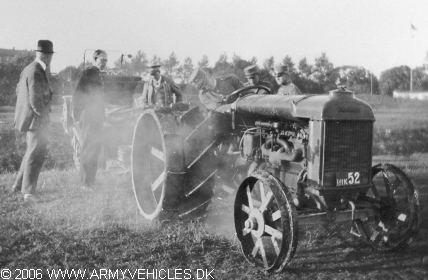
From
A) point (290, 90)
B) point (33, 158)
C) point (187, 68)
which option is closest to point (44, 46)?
point (33, 158)

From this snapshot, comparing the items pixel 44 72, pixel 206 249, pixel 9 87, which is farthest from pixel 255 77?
pixel 9 87

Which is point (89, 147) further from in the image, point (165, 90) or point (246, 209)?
point (246, 209)

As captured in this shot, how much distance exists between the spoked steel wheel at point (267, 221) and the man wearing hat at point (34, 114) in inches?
131

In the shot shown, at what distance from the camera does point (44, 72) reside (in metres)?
6.09

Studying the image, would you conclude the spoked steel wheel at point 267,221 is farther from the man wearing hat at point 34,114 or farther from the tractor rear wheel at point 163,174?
the man wearing hat at point 34,114

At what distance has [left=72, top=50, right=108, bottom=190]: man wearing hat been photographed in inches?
→ 266

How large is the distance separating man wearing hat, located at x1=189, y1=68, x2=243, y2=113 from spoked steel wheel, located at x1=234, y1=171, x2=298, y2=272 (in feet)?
3.91

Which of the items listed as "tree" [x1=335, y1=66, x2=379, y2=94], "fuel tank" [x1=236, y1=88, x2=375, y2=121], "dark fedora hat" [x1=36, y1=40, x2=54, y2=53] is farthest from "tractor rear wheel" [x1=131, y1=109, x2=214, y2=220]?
"tree" [x1=335, y1=66, x2=379, y2=94]

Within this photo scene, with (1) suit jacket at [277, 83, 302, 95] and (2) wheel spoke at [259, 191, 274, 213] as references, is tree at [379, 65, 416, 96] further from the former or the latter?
(2) wheel spoke at [259, 191, 274, 213]

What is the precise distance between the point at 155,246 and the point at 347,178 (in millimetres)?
1961

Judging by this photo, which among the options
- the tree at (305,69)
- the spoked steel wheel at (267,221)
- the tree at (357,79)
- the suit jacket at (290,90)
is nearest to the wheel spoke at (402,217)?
the spoked steel wheel at (267,221)

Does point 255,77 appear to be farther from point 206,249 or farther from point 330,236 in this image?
point 206,249

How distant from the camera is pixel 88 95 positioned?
6.79m

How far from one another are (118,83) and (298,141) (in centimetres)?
761
